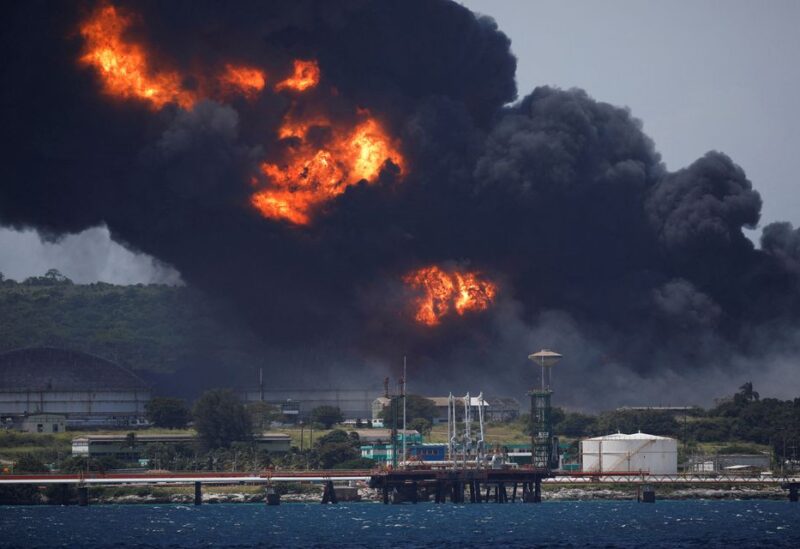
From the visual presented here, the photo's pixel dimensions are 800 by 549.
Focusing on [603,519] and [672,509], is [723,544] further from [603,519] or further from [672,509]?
[672,509]

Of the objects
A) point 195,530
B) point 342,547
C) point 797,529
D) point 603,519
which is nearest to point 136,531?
point 195,530

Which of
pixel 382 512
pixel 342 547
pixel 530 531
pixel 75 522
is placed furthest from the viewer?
pixel 382 512

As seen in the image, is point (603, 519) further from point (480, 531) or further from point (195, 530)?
point (195, 530)

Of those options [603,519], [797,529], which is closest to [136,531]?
[603,519]

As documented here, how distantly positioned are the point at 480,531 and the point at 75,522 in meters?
41.8

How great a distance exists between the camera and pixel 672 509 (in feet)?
638

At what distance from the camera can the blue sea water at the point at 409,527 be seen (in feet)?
494

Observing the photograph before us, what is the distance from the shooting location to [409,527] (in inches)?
6555

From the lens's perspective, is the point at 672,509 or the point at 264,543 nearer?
the point at 264,543

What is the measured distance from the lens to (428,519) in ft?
582

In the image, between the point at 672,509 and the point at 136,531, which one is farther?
the point at 672,509

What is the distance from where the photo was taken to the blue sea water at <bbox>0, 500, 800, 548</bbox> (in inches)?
5930

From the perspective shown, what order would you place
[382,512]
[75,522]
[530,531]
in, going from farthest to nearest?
[382,512] → [75,522] → [530,531]

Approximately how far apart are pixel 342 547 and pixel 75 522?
41065mm
